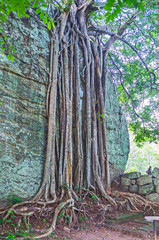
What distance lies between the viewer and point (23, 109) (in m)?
3.47

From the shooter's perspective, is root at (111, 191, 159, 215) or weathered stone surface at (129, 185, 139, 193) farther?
weathered stone surface at (129, 185, 139, 193)

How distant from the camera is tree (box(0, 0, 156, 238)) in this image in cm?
353

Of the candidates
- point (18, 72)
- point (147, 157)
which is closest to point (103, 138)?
point (18, 72)

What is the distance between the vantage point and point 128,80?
19.7ft

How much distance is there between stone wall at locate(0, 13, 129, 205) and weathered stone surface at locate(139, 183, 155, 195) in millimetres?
2279

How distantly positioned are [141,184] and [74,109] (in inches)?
86.2

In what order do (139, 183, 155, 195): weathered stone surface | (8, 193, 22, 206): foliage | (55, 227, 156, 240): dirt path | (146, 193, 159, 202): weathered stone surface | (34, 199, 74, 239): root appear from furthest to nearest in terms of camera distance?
(139, 183, 155, 195): weathered stone surface
(146, 193, 159, 202): weathered stone surface
(8, 193, 22, 206): foliage
(55, 227, 156, 240): dirt path
(34, 199, 74, 239): root

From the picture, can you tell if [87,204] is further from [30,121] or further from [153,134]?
[153,134]

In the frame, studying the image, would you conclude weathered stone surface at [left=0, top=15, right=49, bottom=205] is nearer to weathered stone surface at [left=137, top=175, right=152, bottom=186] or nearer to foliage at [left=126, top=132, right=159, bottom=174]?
weathered stone surface at [left=137, top=175, right=152, bottom=186]

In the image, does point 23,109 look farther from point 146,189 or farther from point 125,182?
point 146,189

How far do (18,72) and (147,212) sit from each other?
352 cm

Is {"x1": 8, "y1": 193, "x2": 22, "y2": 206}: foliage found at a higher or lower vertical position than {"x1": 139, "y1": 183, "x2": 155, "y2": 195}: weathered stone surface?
lower

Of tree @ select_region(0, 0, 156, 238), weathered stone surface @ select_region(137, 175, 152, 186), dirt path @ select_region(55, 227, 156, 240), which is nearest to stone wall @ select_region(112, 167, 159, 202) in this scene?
weathered stone surface @ select_region(137, 175, 152, 186)

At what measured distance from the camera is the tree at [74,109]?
3.53 meters
